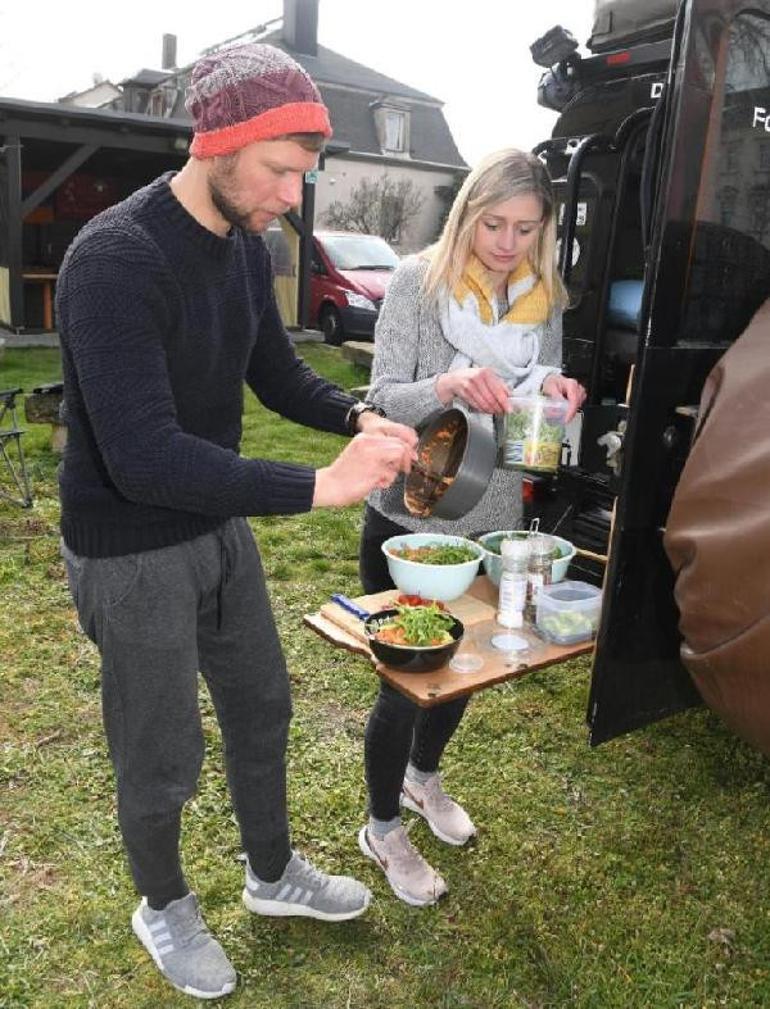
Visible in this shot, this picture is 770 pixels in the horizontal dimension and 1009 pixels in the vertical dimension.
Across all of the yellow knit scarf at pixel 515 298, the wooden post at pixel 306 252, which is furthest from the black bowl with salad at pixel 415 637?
the wooden post at pixel 306 252

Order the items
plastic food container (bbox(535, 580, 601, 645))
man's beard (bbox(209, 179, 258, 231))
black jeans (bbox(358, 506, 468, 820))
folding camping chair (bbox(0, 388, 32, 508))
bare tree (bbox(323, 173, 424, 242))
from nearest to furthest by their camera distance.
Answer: man's beard (bbox(209, 179, 258, 231))
plastic food container (bbox(535, 580, 601, 645))
black jeans (bbox(358, 506, 468, 820))
folding camping chair (bbox(0, 388, 32, 508))
bare tree (bbox(323, 173, 424, 242))

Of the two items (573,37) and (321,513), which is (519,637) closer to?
(573,37)

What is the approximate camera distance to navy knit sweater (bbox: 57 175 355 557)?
156 cm

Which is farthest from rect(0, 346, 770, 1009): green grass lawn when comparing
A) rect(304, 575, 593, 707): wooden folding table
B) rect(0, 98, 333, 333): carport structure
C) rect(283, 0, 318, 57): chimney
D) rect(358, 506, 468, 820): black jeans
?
rect(283, 0, 318, 57): chimney

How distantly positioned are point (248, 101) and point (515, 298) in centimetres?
99

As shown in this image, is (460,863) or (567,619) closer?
(567,619)

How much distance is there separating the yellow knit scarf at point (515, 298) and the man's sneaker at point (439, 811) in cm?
144

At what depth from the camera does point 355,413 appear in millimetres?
2137

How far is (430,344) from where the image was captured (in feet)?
7.47

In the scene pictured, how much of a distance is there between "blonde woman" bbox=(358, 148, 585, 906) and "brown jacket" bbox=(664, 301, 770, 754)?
0.45m

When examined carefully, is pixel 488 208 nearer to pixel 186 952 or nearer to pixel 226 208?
pixel 226 208

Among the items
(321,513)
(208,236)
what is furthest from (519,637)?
(321,513)

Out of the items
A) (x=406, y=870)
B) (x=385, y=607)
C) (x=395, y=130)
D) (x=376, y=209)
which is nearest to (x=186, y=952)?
(x=406, y=870)

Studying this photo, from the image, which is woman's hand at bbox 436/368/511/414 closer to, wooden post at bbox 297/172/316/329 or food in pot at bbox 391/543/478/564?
A: food in pot at bbox 391/543/478/564
